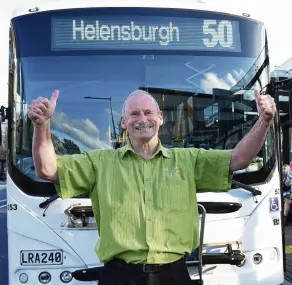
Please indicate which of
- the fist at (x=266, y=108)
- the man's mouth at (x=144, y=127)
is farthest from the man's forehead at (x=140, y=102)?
the fist at (x=266, y=108)

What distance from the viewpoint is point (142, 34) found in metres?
4.60

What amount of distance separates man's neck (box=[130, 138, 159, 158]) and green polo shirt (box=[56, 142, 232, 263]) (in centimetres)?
3

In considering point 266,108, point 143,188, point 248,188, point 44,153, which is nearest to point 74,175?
point 44,153

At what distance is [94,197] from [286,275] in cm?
465

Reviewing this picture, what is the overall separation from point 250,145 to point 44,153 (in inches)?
44.6

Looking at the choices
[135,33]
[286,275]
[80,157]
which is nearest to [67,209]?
[80,157]

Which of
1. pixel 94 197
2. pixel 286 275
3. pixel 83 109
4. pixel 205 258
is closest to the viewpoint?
pixel 94 197

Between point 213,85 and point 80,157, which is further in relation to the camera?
point 213,85

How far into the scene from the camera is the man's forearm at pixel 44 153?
8.39 ft

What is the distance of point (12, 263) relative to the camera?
425cm

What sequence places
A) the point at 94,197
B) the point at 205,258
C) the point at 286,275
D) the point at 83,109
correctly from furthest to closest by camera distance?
the point at 286,275
the point at 83,109
the point at 205,258
the point at 94,197

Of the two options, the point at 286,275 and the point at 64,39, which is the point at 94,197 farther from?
the point at 286,275

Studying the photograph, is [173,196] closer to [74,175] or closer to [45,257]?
[74,175]

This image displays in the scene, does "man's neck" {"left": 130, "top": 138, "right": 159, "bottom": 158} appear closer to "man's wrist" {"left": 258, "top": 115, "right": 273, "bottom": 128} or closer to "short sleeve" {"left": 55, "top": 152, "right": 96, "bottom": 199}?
"short sleeve" {"left": 55, "top": 152, "right": 96, "bottom": 199}
